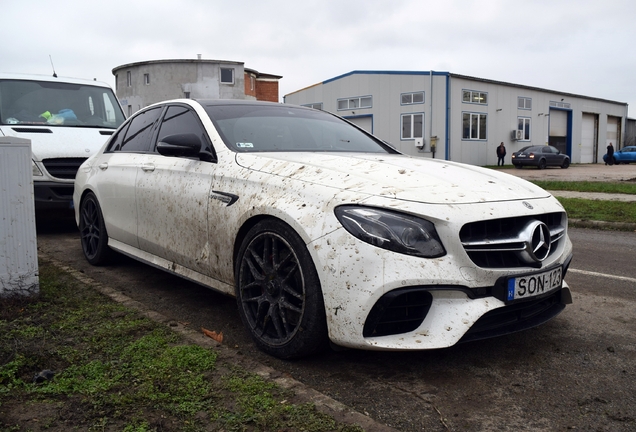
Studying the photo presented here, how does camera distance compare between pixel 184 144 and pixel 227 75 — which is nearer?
pixel 184 144

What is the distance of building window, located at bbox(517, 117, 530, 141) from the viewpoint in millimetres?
40688

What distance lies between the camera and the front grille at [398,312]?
9.42 ft

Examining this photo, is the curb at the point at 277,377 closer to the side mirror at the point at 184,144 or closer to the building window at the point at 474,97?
the side mirror at the point at 184,144

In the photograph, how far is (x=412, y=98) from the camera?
35.7 m

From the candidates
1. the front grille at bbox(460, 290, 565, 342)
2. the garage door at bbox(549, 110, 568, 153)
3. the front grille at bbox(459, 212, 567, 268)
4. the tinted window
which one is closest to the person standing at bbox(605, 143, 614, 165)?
the garage door at bbox(549, 110, 568, 153)

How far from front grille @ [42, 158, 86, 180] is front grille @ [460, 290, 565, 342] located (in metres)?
6.32

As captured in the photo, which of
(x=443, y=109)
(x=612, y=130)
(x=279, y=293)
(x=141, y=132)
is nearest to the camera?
(x=279, y=293)

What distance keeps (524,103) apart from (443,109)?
31.5 ft

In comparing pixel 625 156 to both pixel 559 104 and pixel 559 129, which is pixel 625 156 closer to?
pixel 559 129

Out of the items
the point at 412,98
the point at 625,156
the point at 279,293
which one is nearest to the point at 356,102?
the point at 412,98

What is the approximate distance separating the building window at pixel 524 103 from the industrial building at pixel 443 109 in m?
0.07

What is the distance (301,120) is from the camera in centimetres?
468

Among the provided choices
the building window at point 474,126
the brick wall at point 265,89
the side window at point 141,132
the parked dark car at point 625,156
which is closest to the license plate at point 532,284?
the side window at point 141,132

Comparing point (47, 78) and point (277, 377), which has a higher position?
point (47, 78)
